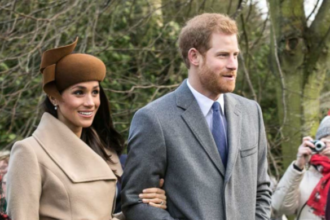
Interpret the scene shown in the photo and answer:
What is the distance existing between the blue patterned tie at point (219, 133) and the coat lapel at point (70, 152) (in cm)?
56

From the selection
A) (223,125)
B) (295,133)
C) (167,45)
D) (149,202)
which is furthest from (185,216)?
(167,45)

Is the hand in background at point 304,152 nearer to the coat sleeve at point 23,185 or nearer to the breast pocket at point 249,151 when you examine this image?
the breast pocket at point 249,151

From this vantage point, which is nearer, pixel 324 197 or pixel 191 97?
pixel 191 97

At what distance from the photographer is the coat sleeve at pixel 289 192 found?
4.91m

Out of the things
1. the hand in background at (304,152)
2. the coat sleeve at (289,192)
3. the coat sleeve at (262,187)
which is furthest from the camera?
the coat sleeve at (289,192)

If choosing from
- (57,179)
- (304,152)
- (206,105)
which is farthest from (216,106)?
(304,152)

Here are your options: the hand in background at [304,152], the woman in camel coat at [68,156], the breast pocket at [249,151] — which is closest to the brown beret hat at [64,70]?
the woman in camel coat at [68,156]

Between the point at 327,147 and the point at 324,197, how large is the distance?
0.34 meters

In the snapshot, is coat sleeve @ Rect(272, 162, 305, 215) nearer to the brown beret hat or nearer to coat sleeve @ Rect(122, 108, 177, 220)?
coat sleeve @ Rect(122, 108, 177, 220)

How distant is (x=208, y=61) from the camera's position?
367cm

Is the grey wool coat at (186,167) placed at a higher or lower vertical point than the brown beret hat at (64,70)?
lower

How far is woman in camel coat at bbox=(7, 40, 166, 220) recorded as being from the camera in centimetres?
340

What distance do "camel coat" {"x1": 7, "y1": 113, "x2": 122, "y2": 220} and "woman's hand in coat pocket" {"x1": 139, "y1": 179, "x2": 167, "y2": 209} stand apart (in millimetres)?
175

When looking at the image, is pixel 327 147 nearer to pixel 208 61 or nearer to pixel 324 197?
pixel 324 197
